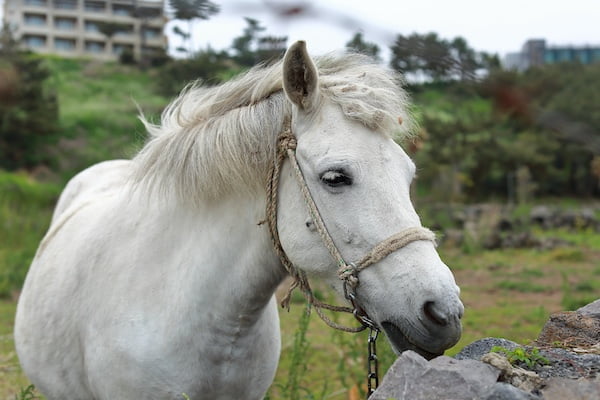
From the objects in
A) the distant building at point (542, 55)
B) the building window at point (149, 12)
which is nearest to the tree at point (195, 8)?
the building window at point (149, 12)

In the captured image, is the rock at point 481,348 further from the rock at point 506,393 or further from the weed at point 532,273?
the weed at point 532,273

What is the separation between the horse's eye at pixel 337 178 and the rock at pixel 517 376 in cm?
66

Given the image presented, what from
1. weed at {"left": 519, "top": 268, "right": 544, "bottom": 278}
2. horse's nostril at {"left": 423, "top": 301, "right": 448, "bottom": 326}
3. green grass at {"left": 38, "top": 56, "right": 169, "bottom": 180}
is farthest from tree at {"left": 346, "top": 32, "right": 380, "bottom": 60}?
green grass at {"left": 38, "top": 56, "right": 169, "bottom": 180}

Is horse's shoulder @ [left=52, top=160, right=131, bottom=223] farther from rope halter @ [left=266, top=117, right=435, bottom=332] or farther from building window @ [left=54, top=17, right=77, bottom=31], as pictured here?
rope halter @ [left=266, top=117, right=435, bottom=332]

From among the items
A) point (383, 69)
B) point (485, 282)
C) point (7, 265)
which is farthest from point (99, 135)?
point (383, 69)

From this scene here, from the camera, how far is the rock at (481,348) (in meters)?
1.62

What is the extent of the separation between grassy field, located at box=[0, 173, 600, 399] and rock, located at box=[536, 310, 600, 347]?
0.25ft

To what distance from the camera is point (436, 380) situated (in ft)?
4.40

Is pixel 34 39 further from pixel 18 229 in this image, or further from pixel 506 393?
pixel 506 393

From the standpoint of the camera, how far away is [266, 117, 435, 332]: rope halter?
1670 mm

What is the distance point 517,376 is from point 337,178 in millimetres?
752

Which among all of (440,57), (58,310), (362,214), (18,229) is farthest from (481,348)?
(18,229)

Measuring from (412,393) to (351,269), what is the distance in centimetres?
50

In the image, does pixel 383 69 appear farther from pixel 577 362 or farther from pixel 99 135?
pixel 99 135
